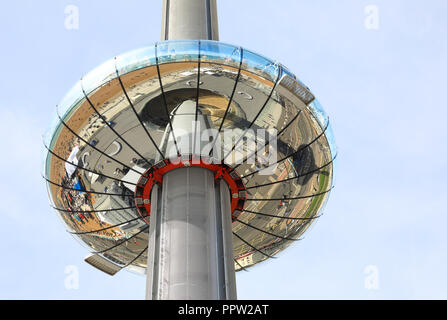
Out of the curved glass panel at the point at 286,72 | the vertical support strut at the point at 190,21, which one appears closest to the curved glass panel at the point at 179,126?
the curved glass panel at the point at 286,72

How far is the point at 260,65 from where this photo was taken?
16.0 metres

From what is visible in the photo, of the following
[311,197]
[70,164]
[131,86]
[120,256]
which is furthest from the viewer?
[120,256]

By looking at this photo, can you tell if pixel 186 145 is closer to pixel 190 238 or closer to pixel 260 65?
pixel 190 238

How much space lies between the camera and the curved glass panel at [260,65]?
1595 centimetres

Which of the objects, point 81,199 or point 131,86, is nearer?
point 131,86

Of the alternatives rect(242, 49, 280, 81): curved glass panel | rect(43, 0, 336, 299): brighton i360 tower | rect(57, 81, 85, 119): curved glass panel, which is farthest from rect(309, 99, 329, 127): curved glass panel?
rect(57, 81, 85, 119): curved glass panel

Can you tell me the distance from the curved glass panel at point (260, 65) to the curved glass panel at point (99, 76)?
10.3ft

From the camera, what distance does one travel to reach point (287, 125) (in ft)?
54.2

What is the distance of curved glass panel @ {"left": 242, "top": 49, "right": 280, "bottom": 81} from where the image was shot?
628 inches

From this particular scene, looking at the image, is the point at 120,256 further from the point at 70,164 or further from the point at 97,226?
the point at 70,164

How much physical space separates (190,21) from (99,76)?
513 cm

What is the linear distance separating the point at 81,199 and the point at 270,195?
196 inches

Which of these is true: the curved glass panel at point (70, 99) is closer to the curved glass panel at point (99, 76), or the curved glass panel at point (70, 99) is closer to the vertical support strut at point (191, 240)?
the curved glass panel at point (99, 76)

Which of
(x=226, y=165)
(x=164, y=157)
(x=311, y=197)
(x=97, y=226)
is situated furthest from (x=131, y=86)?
(x=311, y=197)
